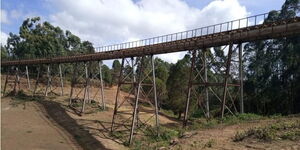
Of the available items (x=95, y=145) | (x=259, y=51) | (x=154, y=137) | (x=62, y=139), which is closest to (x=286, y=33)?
(x=154, y=137)

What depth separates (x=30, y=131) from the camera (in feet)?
73.5

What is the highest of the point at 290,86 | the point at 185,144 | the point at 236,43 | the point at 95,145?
the point at 236,43

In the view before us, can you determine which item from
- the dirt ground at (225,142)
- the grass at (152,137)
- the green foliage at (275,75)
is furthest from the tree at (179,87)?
the dirt ground at (225,142)

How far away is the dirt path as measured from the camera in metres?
19.1

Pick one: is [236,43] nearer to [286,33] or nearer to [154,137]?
[286,33]

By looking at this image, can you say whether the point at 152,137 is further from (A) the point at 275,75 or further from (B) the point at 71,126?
(A) the point at 275,75

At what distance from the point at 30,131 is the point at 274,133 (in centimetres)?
1654

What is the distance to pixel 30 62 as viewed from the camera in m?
37.6

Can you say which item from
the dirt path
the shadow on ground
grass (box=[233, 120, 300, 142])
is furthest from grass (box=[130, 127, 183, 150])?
grass (box=[233, 120, 300, 142])

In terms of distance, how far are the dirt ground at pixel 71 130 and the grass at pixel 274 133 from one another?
0.40 m

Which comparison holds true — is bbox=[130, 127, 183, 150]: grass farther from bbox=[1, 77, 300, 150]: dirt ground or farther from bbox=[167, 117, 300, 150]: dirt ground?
bbox=[167, 117, 300, 150]: dirt ground

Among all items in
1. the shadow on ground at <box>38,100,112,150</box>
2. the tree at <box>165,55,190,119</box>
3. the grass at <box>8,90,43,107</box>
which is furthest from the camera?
the tree at <box>165,55,190,119</box>

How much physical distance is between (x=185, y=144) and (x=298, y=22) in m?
7.39

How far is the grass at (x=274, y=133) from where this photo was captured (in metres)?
11.6
